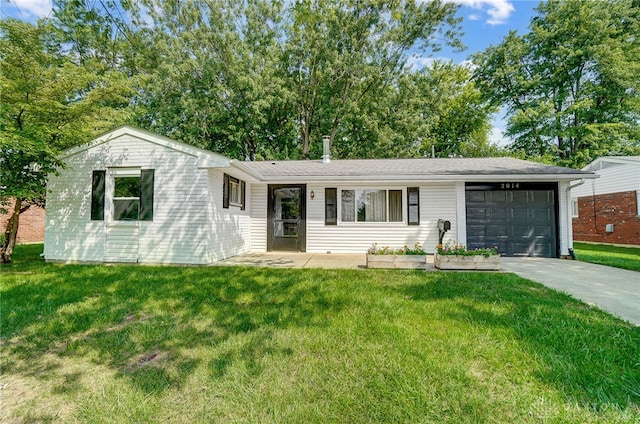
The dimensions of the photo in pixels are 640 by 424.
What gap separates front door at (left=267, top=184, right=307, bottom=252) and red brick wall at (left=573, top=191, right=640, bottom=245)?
14.3m

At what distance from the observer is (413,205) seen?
360 inches

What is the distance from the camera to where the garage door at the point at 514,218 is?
8.51 metres

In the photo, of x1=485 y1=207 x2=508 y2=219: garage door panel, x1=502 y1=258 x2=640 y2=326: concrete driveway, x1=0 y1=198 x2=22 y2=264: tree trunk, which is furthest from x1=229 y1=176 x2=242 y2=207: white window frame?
x1=485 y1=207 x2=508 y2=219: garage door panel

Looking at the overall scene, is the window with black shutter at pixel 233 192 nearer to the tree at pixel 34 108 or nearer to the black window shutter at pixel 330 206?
Answer: the black window shutter at pixel 330 206

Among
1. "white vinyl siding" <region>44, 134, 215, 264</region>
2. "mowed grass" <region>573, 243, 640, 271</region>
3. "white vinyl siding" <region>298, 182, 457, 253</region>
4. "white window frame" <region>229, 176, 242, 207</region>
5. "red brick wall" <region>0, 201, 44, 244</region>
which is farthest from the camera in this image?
"red brick wall" <region>0, 201, 44, 244</region>

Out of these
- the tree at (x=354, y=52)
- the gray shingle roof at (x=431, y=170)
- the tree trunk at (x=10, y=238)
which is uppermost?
the tree at (x=354, y=52)

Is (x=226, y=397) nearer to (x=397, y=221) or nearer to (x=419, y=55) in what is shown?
(x=397, y=221)

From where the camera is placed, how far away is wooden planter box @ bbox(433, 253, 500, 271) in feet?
21.0

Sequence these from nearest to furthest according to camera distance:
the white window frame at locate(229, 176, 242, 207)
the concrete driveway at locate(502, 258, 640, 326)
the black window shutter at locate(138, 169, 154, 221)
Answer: the concrete driveway at locate(502, 258, 640, 326) → the black window shutter at locate(138, 169, 154, 221) → the white window frame at locate(229, 176, 242, 207)

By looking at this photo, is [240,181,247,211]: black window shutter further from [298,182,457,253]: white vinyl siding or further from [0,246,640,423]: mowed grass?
[0,246,640,423]: mowed grass

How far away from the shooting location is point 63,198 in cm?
751

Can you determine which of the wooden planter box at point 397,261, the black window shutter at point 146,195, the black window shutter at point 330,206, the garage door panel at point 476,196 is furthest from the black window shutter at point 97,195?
the garage door panel at point 476,196

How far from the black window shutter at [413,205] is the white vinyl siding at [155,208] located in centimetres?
606

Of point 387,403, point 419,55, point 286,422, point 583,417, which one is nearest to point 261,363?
point 286,422
